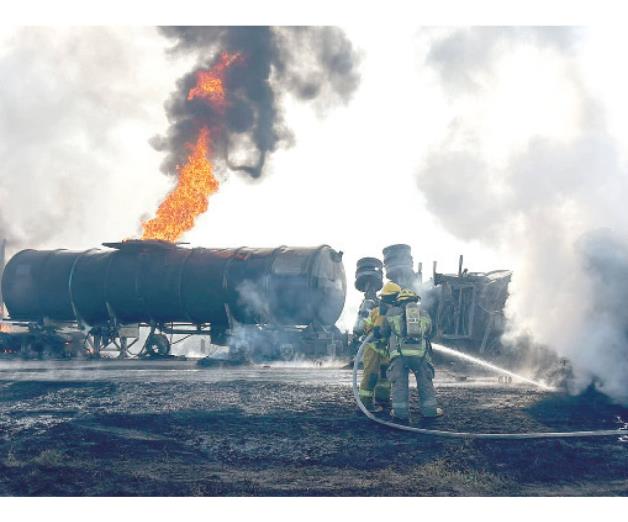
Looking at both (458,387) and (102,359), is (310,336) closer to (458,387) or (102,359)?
(102,359)

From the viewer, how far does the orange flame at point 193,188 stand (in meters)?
22.1

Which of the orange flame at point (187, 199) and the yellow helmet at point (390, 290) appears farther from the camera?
the orange flame at point (187, 199)

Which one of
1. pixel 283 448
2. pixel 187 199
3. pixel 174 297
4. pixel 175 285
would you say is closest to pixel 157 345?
pixel 174 297

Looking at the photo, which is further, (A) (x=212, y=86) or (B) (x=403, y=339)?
(A) (x=212, y=86)

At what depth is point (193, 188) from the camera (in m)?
22.4

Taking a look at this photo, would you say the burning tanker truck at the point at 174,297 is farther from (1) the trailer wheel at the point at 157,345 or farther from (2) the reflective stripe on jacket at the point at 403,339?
(2) the reflective stripe on jacket at the point at 403,339

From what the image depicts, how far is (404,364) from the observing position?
29.5ft

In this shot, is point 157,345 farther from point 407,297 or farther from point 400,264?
point 407,297

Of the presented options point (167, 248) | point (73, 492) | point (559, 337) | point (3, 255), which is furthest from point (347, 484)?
point (3, 255)

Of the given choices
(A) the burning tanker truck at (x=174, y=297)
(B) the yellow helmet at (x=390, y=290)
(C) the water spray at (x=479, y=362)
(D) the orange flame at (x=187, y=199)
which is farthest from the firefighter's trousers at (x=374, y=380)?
(D) the orange flame at (x=187, y=199)

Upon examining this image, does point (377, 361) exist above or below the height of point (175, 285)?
below

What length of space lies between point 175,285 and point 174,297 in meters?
0.38

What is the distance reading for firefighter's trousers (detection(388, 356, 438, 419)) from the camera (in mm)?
8836

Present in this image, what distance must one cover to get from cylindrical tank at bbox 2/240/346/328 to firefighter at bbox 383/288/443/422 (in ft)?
33.9
